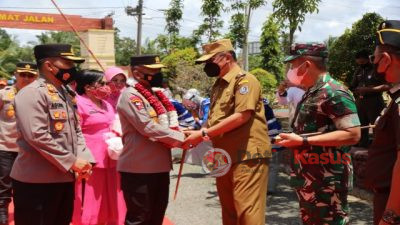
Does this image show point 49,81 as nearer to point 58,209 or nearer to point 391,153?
point 58,209

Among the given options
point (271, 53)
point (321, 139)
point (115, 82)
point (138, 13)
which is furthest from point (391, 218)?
point (271, 53)

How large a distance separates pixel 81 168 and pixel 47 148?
31 cm

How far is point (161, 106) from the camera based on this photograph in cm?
385

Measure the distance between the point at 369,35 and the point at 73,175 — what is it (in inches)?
252

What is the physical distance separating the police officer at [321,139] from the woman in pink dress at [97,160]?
2355 millimetres

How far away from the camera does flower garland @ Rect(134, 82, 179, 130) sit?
3.75 m

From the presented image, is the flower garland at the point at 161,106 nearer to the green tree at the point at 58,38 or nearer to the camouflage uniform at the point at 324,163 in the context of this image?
the camouflage uniform at the point at 324,163

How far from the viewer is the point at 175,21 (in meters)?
28.1

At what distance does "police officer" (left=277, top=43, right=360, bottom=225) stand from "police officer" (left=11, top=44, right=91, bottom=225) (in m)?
1.58

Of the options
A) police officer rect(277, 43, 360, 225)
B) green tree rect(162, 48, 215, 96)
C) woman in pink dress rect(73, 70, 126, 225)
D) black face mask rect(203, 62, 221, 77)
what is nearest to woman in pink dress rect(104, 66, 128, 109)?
woman in pink dress rect(73, 70, 126, 225)

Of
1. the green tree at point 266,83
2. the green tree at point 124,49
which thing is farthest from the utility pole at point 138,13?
the green tree at point 124,49

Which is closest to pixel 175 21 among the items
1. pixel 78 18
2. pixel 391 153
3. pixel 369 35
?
pixel 78 18

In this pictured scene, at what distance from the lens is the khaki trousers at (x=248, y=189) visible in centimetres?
355

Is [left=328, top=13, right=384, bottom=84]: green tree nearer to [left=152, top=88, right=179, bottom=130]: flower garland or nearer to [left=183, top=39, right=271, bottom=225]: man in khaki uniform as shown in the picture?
[left=183, top=39, right=271, bottom=225]: man in khaki uniform
